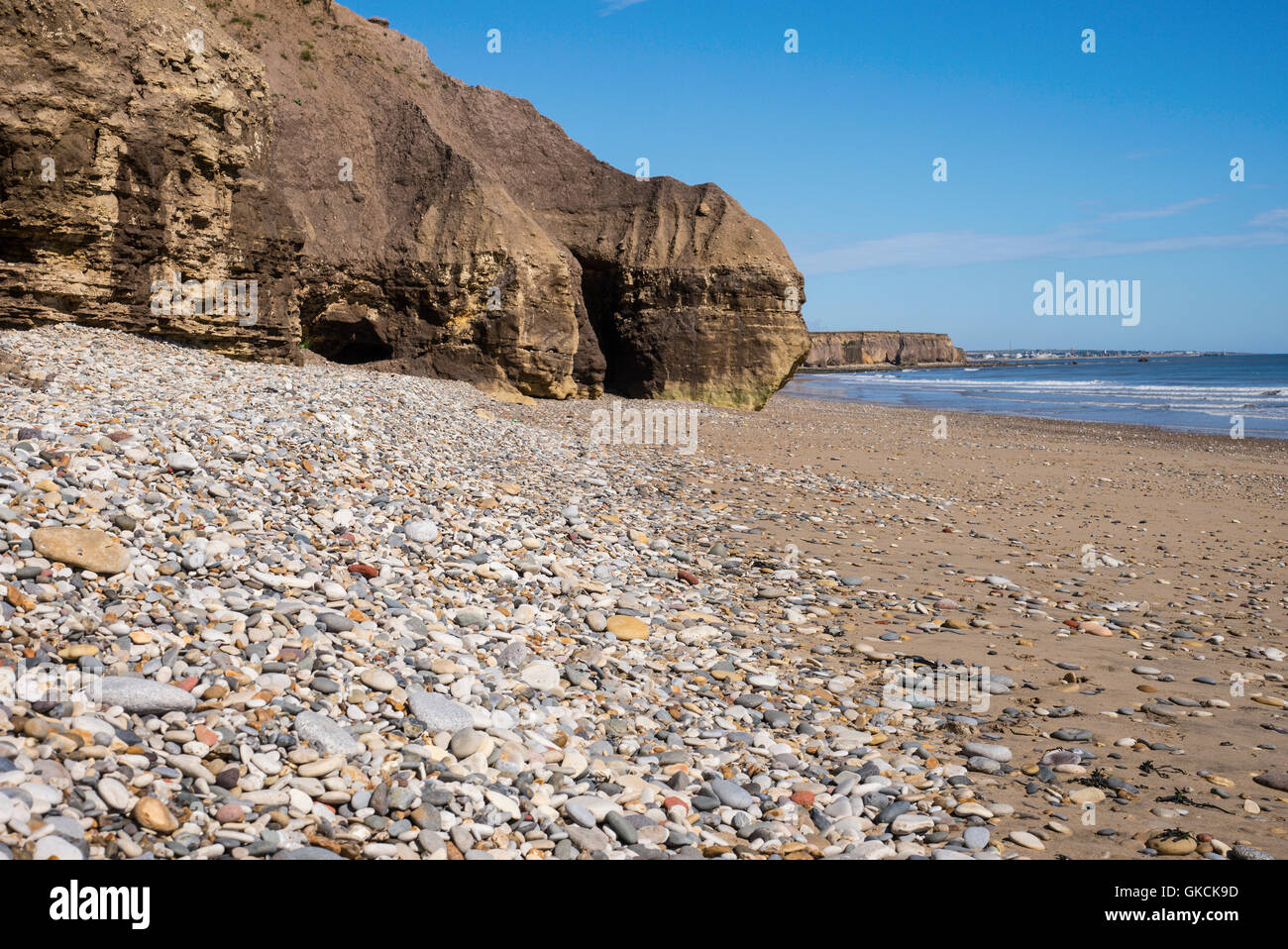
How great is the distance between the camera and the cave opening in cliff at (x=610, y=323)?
2552 cm

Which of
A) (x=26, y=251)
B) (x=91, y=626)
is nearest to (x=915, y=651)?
(x=91, y=626)

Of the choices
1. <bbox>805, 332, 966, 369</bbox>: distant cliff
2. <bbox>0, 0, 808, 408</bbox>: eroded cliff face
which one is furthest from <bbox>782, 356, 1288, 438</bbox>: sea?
<bbox>805, 332, 966, 369</bbox>: distant cliff

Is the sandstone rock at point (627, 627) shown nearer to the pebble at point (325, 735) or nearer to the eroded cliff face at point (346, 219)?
the pebble at point (325, 735)

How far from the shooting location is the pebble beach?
144 inches

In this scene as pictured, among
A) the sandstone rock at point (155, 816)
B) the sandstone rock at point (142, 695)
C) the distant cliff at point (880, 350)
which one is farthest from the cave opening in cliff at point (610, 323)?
the distant cliff at point (880, 350)

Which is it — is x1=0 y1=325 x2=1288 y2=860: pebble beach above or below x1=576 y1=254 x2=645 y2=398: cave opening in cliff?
below

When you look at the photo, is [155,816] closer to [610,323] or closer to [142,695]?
[142,695]

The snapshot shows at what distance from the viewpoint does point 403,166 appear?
1994 centimetres

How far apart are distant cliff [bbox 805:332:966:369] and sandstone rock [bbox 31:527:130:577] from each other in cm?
10578

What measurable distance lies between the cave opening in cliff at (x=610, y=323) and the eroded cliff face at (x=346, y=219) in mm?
75

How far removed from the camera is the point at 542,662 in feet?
17.5

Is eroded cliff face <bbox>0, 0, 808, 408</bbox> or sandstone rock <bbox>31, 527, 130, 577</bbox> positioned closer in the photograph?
sandstone rock <bbox>31, 527, 130, 577</bbox>

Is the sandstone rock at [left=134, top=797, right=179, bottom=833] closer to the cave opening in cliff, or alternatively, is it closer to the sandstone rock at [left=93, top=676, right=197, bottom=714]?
the sandstone rock at [left=93, top=676, right=197, bottom=714]
